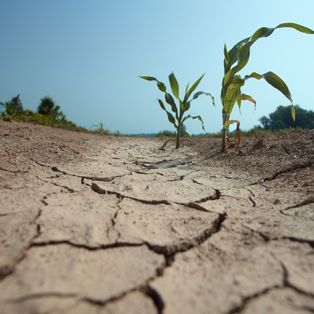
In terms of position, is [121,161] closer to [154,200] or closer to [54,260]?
[154,200]

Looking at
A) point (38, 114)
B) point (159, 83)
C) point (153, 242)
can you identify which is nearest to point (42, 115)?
point (38, 114)

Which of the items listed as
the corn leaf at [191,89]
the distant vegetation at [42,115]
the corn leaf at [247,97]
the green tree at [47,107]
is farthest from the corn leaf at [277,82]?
the green tree at [47,107]

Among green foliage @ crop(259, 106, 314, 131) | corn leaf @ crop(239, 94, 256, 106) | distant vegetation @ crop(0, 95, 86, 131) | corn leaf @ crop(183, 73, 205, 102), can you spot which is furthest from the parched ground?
green foliage @ crop(259, 106, 314, 131)

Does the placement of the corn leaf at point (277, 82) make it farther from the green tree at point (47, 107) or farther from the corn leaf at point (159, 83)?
the green tree at point (47, 107)

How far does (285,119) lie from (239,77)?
485cm

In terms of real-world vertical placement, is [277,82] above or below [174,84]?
below

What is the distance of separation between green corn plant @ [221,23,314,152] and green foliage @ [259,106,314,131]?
364cm

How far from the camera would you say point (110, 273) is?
0.97m

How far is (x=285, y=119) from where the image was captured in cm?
744

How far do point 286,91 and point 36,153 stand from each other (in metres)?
2.11

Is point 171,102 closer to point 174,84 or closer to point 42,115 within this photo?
point 174,84

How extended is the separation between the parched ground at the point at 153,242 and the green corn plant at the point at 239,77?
825mm

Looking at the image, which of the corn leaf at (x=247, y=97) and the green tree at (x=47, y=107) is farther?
the green tree at (x=47, y=107)

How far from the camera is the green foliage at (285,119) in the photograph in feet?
22.0
